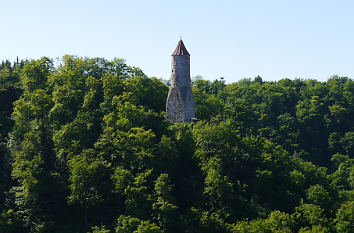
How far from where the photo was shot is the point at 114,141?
56500 mm

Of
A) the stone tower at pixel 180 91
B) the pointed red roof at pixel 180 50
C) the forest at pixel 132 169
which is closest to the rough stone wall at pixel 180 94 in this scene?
the stone tower at pixel 180 91

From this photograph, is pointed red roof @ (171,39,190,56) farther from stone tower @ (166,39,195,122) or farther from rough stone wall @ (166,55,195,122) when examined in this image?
rough stone wall @ (166,55,195,122)

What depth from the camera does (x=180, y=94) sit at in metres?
63.7

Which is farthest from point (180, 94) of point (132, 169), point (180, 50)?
point (132, 169)

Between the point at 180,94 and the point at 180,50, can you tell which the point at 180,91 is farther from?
the point at 180,50

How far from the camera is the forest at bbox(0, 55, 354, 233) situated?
5084 cm

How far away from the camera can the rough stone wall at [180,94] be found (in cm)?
6353

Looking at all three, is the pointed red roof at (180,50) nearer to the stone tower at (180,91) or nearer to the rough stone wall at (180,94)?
the stone tower at (180,91)

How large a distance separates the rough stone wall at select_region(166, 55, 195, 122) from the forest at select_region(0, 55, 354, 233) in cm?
182

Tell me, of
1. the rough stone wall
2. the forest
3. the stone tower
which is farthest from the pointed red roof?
the forest

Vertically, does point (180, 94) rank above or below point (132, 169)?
above

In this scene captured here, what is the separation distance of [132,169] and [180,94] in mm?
12593

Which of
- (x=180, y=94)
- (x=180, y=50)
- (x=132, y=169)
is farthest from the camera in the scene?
(x=180, y=50)

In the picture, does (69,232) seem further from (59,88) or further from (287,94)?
(287,94)
